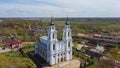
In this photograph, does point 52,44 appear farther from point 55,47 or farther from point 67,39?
point 67,39

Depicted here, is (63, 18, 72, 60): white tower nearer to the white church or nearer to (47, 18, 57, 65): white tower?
the white church

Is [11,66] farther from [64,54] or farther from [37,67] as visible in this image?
[64,54]

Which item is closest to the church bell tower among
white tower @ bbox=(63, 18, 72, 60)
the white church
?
the white church

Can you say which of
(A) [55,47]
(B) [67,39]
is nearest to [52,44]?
(A) [55,47]

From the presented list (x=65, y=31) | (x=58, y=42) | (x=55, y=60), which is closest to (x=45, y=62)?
(x=55, y=60)

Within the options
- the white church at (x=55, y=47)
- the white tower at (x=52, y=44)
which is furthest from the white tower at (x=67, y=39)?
the white tower at (x=52, y=44)

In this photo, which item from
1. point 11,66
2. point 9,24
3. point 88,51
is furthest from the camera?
point 9,24

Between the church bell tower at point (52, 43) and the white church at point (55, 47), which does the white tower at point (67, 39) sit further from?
the church bell tower at point (52, 43)
